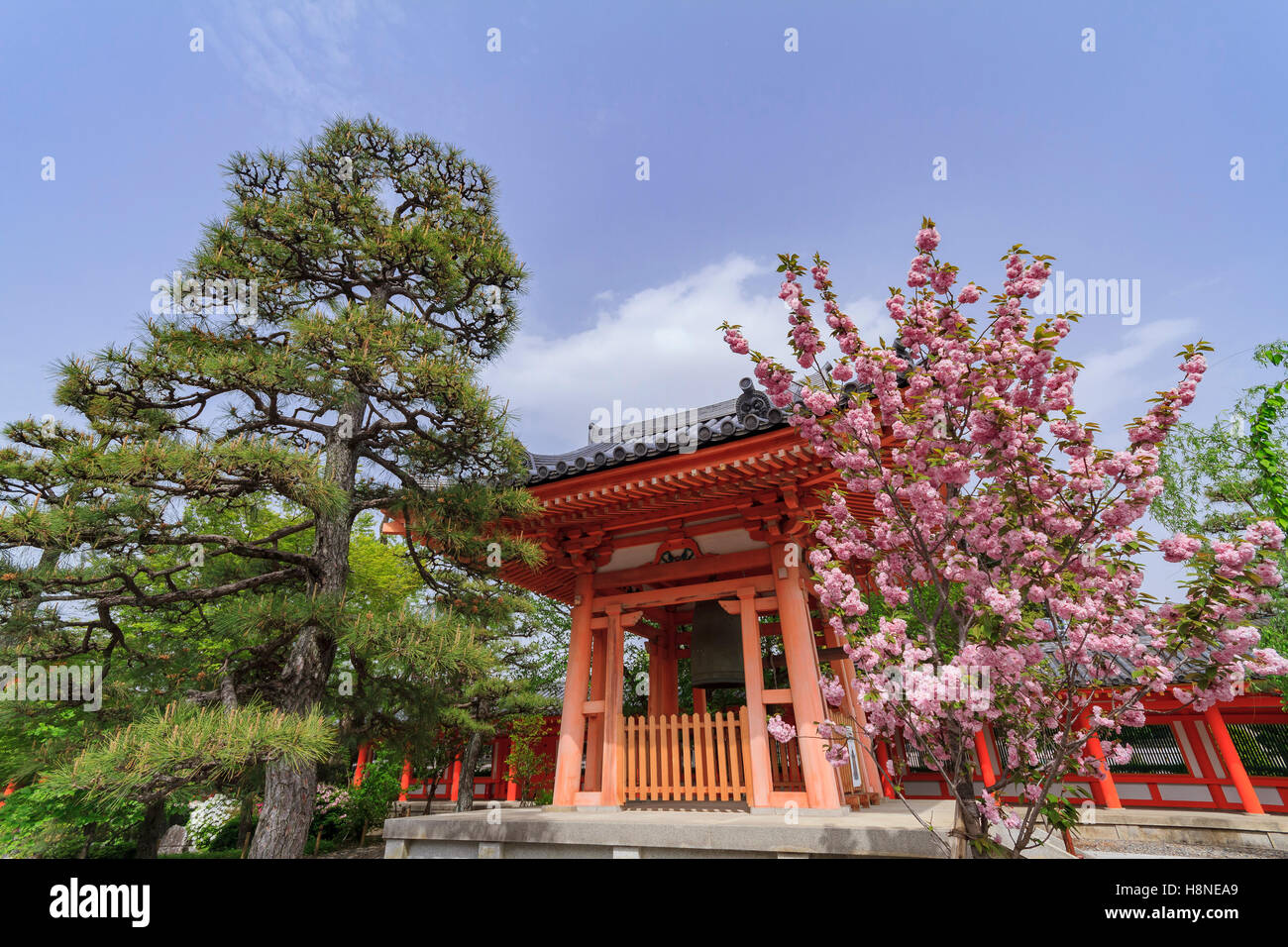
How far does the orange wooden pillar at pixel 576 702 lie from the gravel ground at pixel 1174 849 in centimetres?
1168

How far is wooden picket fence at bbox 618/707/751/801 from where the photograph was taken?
256 inches

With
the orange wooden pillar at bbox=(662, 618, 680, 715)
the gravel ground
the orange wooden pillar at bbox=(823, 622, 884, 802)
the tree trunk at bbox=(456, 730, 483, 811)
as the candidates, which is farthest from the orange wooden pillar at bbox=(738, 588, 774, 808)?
the tree trunk at bbox=(456, 730, 483, 811)

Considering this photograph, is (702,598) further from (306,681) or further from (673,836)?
(306,681)

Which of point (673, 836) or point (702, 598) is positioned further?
point (702, 598)

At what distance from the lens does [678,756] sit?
690 centimetres

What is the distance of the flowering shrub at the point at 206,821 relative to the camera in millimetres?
15773

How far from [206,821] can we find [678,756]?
16769 mm

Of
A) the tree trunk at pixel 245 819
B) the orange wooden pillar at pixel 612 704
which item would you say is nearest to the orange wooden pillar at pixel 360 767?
the tree trunk at pixel 245 819

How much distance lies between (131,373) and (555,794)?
252 inches

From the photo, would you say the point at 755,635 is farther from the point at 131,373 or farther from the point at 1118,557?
the point at 131,373

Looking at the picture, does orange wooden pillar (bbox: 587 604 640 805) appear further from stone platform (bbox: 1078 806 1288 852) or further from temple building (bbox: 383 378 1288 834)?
stone platform (bbox: 1078 806 1288 852)

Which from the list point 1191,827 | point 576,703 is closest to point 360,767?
point 576,703

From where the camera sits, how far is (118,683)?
590 cm
